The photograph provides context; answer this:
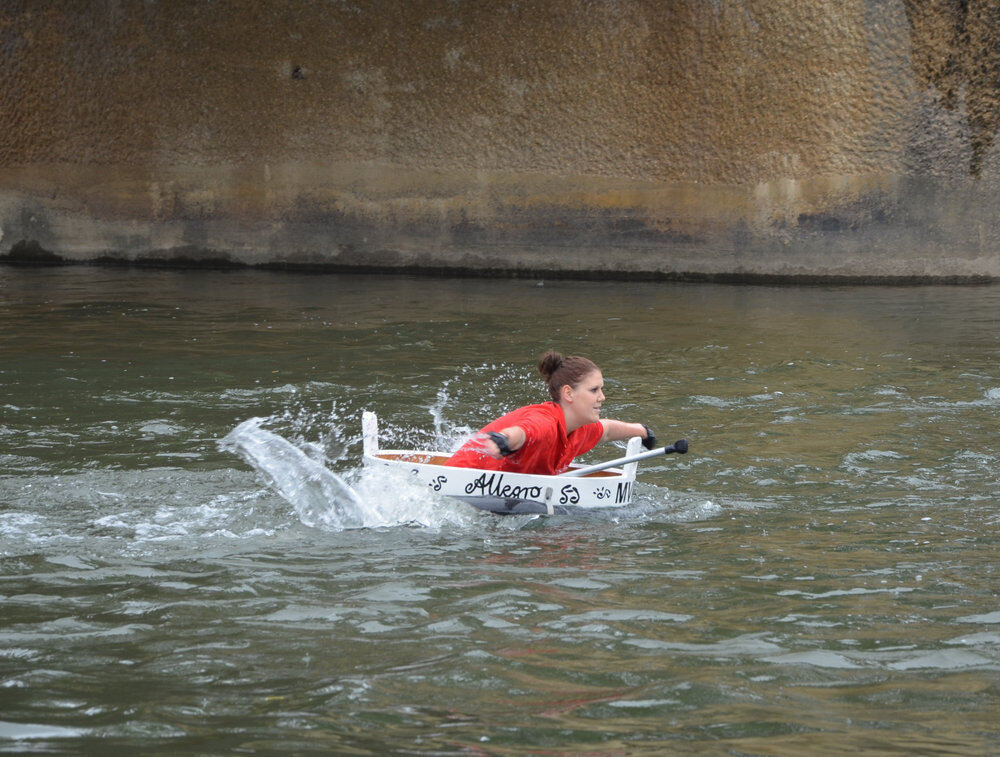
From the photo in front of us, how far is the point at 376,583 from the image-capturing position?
490 cm

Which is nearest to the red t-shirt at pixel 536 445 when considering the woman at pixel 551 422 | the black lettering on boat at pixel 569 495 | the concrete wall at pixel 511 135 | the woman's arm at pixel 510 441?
the woman at pixel 551 422

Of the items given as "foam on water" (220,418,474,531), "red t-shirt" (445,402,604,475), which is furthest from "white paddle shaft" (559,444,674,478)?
"foam on water" (220,418,474,531)

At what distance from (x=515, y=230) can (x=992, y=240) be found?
728 cm

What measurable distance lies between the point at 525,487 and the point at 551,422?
0.39m

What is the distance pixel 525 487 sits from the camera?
6.29 meters

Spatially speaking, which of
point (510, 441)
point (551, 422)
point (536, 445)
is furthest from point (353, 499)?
point (551, 422)

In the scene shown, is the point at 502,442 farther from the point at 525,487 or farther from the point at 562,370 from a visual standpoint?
the point at 562,370

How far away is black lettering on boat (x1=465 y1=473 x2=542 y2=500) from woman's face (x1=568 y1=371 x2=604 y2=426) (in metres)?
0.48

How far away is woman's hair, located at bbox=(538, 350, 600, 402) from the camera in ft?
21.1

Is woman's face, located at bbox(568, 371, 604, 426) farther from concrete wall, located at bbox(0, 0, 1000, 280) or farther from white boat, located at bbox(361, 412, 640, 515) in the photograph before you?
concrete wall, located at bbox(0, 0, 1000, 280)

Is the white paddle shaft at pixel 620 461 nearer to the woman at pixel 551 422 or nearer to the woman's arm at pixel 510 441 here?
the woman at pixel 551 422

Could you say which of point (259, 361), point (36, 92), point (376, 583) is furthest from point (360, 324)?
point (36, 92)

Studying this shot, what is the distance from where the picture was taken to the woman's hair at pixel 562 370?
6.43 metres

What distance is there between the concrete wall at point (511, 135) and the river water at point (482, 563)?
6.92 m
